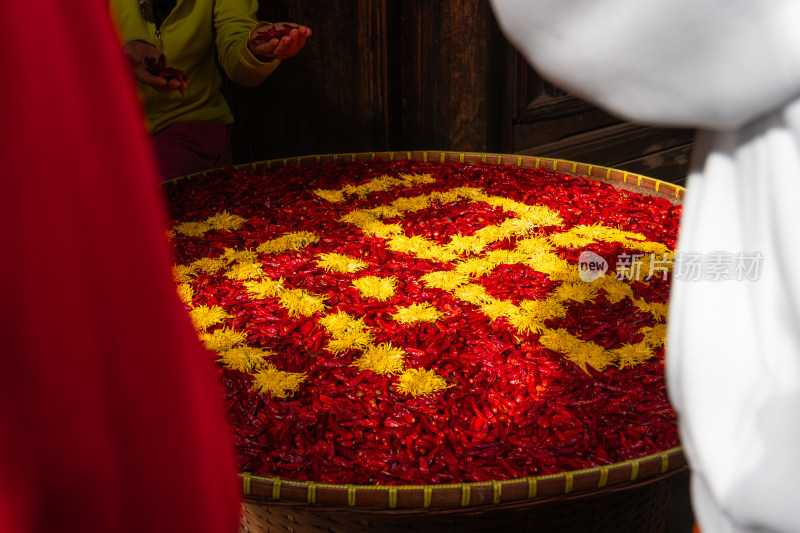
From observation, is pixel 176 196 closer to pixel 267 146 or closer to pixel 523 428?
pixel 267 146

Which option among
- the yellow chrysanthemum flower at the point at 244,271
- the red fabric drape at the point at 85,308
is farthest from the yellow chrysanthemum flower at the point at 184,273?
the red fabric drape at the point at 85,308

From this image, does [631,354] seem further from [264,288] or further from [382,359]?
[264,288]

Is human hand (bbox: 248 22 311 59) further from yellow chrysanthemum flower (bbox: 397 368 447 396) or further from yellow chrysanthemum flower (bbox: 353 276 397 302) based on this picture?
yellow chrysanthemum flower (bbox: 397 368 447 396)

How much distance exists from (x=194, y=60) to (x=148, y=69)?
80 centimetres

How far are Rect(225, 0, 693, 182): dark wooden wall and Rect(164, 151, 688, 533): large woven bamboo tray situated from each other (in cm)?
296

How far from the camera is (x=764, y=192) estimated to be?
63 centimetres

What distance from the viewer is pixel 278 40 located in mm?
3227

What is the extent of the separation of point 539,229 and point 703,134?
1.86 metres

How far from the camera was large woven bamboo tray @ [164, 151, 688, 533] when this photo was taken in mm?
1251

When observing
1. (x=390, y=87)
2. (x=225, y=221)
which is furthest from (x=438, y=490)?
(x=390, y=87)

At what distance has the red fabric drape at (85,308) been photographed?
1.49 feet

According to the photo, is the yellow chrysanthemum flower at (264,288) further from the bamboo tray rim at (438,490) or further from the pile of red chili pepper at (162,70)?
the pile of red chili pepper at (162,70)

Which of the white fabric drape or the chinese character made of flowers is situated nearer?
the white fabric drape

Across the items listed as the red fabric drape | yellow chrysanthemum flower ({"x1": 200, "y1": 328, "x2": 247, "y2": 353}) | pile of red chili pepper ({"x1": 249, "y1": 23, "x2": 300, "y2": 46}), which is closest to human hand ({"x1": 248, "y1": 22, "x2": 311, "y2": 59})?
pile of red chili pepper ({"x1": 249, "y1": 23, "x2": 300, "y2": 46})
